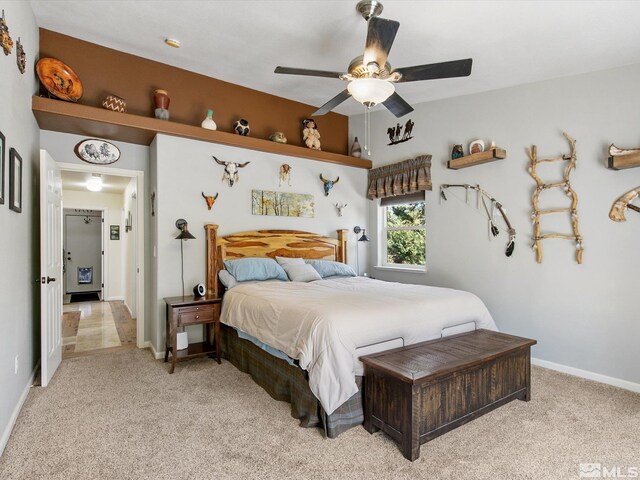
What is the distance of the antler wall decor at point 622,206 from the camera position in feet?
9.78

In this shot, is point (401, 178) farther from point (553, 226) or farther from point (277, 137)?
point (553, 226)

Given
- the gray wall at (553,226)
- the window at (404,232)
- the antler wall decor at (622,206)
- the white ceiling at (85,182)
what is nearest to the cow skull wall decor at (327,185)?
the window at (404,232)

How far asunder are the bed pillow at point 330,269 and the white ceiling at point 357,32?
2.25 m

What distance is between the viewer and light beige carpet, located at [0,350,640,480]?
76.6 inches

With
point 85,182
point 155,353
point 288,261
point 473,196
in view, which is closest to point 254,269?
point 288,261

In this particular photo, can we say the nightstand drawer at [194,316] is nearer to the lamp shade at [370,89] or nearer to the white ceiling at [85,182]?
the lamp shade at [370,89]

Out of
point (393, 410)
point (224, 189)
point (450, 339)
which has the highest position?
point (224, 189)

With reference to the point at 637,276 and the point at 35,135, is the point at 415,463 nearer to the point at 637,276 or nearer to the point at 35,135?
the point at 637,276

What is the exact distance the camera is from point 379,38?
2.29m

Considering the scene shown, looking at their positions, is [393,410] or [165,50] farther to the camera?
[165,50]

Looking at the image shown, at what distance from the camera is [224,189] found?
4.25m

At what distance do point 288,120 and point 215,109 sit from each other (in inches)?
40.6

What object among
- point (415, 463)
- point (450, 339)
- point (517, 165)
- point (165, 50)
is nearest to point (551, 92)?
point (517, 165)

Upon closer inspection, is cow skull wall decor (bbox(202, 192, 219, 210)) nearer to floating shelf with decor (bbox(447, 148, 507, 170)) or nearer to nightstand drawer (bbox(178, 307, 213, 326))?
nightstand drawer (bbox(178, 307, 213, 326))
